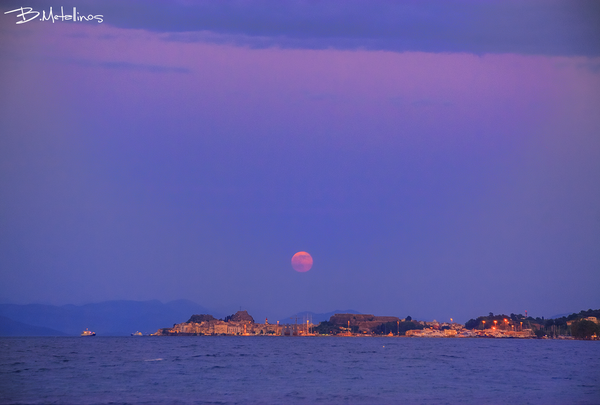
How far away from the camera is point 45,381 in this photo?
42312 millimetres

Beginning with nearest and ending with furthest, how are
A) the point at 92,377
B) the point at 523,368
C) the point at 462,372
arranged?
1. the point at 92,377
2. the point at 462,372
3. the point at 523,368

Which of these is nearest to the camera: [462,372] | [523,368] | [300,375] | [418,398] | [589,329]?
[418,398]

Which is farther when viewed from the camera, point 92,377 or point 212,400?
point 92,377

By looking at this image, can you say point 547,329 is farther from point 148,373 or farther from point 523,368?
point 148,373

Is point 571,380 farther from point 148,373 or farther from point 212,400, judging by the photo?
point 148,373

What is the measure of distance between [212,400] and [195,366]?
25.9 meters

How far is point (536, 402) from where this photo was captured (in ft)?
109

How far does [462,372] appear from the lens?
53.3 m

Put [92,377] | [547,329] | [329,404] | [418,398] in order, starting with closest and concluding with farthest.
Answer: [329,404], [418,398], [92,377], [547,329]

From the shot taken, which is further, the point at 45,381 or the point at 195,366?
the point at 195,366

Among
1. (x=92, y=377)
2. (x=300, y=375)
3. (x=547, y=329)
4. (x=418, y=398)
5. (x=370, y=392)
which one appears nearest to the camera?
(x=418, y=398)

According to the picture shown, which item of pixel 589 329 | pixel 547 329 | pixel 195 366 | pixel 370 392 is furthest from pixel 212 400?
pixel 547 329

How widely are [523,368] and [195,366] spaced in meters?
32.1

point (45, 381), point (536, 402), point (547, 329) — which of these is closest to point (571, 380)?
point (536, 402)
